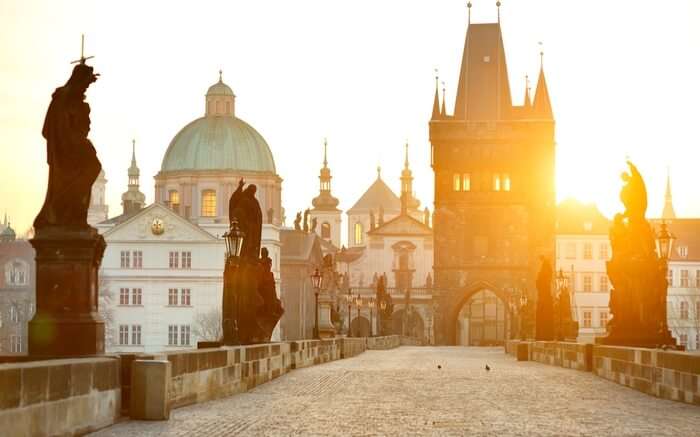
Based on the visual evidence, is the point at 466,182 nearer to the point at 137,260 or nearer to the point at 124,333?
the point at 137,260

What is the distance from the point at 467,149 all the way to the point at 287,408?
97045 mm

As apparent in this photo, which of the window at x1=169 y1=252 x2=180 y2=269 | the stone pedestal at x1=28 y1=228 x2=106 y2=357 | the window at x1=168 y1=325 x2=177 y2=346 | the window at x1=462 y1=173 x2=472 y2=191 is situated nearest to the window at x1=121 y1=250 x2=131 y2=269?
the window at x1=169 y1=252 x2=180 y2=269

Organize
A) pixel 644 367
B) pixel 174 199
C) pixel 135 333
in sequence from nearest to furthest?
pixel 644 367
pixel 135 333
pixel 174 199

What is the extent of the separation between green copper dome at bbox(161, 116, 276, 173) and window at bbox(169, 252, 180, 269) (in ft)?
48.8

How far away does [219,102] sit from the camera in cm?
14012

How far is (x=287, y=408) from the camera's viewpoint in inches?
722

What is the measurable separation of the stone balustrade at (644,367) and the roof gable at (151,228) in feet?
290

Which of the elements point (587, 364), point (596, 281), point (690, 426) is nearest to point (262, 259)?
point (587, 364)

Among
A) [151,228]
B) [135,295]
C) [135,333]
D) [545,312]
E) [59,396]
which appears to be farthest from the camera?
[135,295]

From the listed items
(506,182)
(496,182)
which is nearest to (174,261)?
(496,182)

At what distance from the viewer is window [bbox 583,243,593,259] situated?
140500mm

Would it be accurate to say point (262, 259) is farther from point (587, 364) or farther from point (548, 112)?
point (548, 112)

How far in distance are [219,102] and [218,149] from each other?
7666 mm

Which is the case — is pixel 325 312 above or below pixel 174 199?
below
